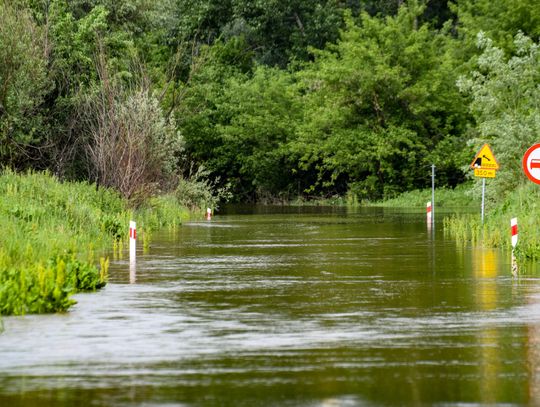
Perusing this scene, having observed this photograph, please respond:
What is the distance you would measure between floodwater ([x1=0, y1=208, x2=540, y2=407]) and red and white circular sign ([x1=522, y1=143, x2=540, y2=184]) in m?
1.78

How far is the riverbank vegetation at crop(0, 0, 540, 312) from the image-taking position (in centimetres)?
4500

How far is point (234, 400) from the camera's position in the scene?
10.1 metres

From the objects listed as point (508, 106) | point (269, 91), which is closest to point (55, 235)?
point (508, 106)

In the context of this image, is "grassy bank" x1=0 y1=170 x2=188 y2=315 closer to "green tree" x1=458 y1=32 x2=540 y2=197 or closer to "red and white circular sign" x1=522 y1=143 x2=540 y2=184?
"red and white circular sign" x1=522 y1=143 x2=540 y2=184

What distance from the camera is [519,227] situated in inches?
1145

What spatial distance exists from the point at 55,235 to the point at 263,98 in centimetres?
6198

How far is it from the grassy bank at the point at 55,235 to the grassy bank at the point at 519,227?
841cm

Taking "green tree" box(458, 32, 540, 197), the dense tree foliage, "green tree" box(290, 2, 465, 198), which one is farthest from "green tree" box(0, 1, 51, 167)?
"green tree" box(290, 2, 465, 198)

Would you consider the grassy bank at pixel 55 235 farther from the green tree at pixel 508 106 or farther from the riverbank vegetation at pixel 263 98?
the green tree at pixel 508 106

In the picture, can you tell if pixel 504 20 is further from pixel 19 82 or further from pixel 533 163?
pixel 533 163

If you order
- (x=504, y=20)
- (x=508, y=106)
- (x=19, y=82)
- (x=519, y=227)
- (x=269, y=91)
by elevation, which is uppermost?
(x=504, y=20)

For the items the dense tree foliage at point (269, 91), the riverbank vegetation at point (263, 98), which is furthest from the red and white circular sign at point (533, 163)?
the dense tree foliage at point (269, 91)

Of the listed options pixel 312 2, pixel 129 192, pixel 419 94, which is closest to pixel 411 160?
pixel 419 94

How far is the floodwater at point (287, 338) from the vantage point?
10.5m
